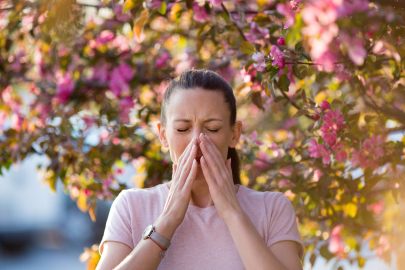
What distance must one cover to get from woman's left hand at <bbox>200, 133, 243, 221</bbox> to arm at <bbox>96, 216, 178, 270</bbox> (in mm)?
187

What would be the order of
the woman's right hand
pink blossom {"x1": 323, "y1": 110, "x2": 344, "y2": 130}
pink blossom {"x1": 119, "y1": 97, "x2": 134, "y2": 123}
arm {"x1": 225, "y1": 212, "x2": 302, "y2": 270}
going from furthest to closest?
pink blossom {"x1": 119, "y1": 97, "x2": 134, "y2": 123}, pink blossom {"x1": 323, "y1": 110, "x2": 344, "y2": 130}, the woman's right hand, arm {"x1": 225, "y1": 212, "x2": 302, "y2": 270}

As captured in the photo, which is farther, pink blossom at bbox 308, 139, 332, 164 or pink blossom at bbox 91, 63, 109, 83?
pink blossom at bbox 91, 63, 109, 83

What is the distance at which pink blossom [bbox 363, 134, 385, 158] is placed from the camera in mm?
1804

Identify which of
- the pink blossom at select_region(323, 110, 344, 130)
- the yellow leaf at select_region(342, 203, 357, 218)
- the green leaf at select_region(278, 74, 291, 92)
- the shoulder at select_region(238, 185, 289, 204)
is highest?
the green leaf at select_region(278, 74, 291, 92)

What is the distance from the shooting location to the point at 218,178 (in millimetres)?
1468

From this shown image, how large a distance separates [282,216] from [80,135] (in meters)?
1.71

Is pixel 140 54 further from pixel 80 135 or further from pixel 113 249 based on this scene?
pixel 113 249

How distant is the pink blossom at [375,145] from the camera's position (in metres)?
1.80

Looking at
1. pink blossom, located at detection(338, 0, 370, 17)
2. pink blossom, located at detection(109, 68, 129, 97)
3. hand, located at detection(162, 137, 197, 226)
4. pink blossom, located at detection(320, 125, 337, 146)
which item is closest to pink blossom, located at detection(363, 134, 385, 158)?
pink blossom, located at detection(320, 125, 337, 146)

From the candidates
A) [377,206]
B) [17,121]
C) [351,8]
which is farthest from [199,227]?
[17,121]

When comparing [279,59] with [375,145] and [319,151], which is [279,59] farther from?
[375,145]

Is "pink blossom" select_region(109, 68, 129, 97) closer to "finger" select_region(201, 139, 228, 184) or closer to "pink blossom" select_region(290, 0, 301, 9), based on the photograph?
"finger" select_region(201, 139, 228, 184)

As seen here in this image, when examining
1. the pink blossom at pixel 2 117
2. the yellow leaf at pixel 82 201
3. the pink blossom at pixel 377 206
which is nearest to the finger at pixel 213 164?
the pink blossom at pixel 377 206

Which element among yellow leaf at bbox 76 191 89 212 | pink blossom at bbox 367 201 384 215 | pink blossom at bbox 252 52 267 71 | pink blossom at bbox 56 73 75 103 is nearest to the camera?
pink blossom at bbox 252 52 267 71
